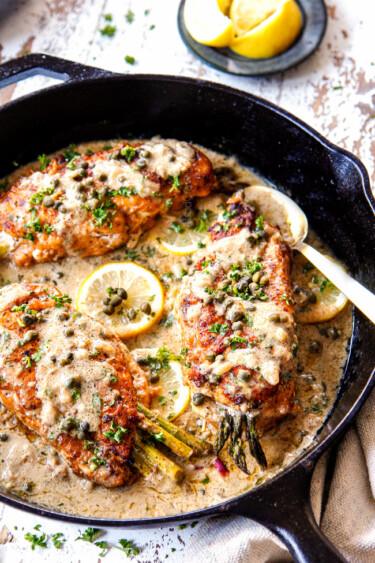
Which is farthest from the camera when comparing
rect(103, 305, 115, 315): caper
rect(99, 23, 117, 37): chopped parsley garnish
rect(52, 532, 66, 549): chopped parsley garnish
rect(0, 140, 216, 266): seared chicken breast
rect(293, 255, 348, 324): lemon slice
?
rect(99, 23, 117, 37): chopped parsley garnish

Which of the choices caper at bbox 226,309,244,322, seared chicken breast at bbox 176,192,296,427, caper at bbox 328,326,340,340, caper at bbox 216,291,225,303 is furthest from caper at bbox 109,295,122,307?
caper at bbox 328,326,340,340

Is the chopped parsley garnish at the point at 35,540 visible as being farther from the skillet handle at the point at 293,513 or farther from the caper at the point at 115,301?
the caper at the point at 115,301

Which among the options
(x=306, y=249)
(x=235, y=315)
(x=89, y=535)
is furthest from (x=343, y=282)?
(x=89, y=535)

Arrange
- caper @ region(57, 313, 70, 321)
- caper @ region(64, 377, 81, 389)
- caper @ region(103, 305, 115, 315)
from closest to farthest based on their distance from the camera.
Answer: caper @ region(64, 377, 81, 389), caper @ region(57, 313, 70, 321), caper @ region(103, 305, 115, 315)

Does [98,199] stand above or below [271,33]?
above

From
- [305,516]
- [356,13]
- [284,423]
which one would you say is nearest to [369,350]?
[284,423]

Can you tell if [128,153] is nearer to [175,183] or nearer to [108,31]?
[175,183]

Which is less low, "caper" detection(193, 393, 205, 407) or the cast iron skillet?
the cast iron skillet

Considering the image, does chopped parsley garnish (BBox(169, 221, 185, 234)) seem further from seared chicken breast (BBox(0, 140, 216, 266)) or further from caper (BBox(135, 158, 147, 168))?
caper (BBox(135, 158, 147, 168))
